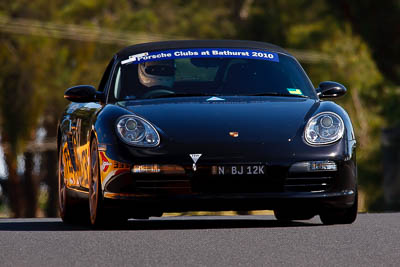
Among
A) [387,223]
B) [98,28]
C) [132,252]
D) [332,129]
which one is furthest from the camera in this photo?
[98,28]

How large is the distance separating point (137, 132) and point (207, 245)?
1523 millimetres

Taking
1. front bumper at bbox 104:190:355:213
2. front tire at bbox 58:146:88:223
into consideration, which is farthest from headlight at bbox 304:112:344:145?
front tire at bbox 58:146:88:223

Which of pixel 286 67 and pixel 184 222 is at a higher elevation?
pixel 286 67

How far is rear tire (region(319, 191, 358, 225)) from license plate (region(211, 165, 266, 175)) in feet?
2.80

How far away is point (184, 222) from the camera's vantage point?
36.5 ft

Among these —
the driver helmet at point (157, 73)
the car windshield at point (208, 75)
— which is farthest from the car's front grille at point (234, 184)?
the driver helmet at point (157, 73)

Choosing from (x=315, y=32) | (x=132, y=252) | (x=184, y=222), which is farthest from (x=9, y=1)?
(x=132, y=252)

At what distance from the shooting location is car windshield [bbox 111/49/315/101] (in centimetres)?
1042

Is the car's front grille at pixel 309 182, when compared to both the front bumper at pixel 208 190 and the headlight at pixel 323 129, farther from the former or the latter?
the headlight at pixel 323 129

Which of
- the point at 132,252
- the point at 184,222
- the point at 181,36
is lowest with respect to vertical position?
the point at 181,36

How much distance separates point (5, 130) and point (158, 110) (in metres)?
32.1

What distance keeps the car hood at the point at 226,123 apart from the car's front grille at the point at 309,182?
8.5 inches

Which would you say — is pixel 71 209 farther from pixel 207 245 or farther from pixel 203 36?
pixel 203 36

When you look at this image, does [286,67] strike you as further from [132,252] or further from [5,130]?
[5,130]
